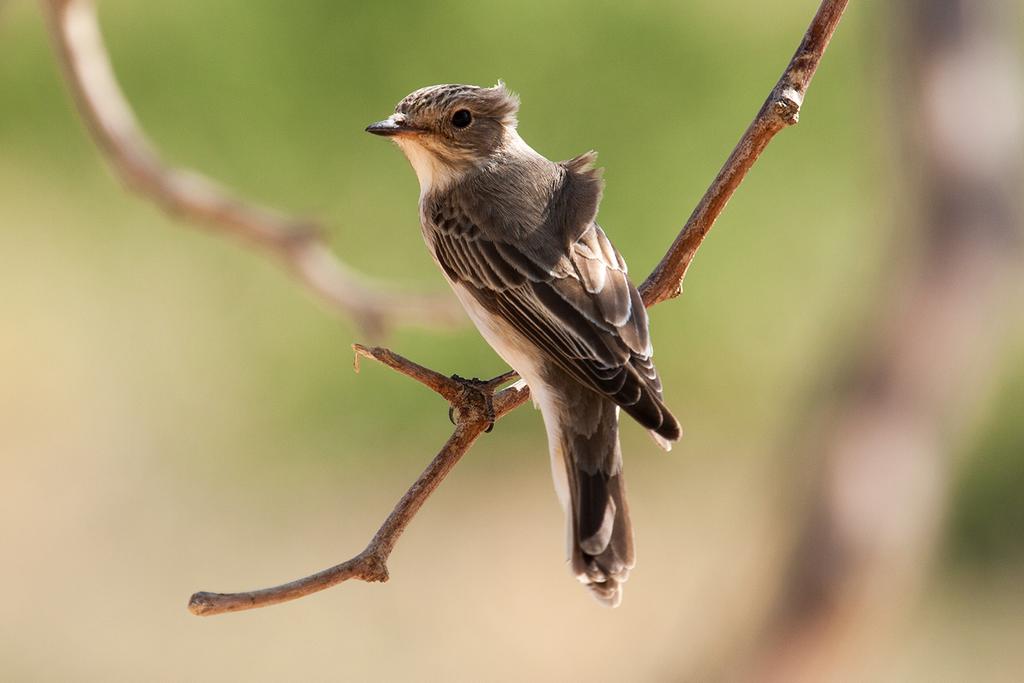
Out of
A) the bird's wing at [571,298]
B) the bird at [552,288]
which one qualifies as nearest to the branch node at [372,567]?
the bird at [552,288]

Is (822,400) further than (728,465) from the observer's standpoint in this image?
No

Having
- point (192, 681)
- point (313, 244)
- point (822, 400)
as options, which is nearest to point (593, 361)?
point (313, 244)

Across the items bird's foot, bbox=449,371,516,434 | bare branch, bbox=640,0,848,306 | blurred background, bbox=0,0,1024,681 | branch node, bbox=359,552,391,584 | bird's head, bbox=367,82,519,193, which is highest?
blurred background, bbox=0,0,1024,681

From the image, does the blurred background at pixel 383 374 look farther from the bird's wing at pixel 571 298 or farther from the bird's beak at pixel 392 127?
the bird's beak at pixel 392 127

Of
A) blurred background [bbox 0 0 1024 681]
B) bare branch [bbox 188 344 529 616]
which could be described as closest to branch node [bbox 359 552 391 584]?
bare branch [bbox 188 344 529 616]

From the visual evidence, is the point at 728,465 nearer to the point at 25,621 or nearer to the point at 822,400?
the point at 822,400

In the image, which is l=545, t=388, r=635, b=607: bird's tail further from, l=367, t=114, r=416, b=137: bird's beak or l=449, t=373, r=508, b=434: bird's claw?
l=367, t=114, r=416, b=137: bird's beak
